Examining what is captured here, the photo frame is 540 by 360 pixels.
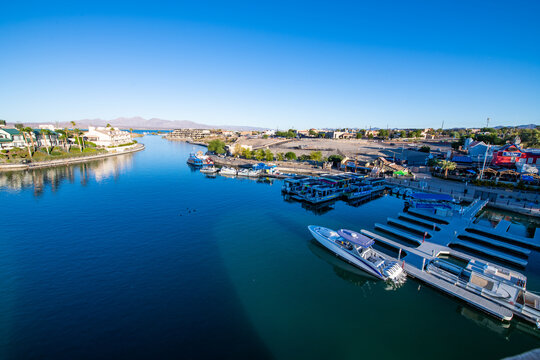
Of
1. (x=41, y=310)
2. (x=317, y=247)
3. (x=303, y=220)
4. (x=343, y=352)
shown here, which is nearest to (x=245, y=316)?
(x=343, y=352)

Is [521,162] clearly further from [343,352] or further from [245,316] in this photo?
[245,316]

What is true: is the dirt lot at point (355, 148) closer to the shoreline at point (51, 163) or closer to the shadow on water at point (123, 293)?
the shoreline at point (51, 163)

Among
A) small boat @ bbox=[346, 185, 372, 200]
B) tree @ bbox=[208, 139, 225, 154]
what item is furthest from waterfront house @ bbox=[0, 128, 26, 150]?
small boat @ bbox=[346, 185, 372, 200]

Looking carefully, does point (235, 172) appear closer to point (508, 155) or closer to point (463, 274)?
point (463, 274)

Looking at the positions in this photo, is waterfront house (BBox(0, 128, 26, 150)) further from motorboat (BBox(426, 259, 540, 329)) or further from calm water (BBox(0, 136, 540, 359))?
motorboat (BBox(426, 259, 540, 329))

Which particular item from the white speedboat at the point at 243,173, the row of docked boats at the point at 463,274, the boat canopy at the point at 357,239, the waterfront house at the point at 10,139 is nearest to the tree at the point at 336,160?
the white speedboat at the point at 243,173

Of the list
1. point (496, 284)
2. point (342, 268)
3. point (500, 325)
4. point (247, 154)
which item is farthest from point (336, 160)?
point (500, 325)

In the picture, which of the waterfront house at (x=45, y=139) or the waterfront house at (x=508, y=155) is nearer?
the waterfront house at (x=508, y=155)
